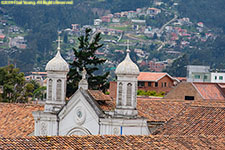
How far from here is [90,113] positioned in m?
43.8

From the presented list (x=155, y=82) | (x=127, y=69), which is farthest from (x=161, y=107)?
(x=155, y=82)

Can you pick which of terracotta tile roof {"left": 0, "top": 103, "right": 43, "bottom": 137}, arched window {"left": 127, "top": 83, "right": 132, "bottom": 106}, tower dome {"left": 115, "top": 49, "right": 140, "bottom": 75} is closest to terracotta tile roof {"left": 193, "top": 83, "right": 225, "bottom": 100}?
terracotta tile roof {"left": 0, "top": 103, "right": 43, "bottom": 137}

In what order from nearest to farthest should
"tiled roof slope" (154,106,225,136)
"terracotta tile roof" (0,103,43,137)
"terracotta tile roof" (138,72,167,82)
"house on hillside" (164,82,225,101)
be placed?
1. "tiled roof slope" (154,106,225,136)
2. "terracotta tile roof" (0,103,43,137)
3. "house on hillside" (164,82,225,101)
4. "terracotta tile roof" (138,72,167,82)

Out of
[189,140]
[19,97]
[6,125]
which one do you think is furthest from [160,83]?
[189,140]

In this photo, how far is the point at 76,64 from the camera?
65625mm

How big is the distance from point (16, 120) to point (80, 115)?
259 inches

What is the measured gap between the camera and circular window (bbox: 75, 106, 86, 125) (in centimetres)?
4406

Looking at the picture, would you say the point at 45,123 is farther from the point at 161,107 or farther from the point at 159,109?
the point at 161,107

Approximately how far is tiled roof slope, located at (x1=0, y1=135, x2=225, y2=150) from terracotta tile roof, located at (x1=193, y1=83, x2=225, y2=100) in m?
49.7

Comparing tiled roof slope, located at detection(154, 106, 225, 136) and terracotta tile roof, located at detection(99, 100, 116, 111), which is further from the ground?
terracotta tile roof, located at detection(99, 100, 116, 111)

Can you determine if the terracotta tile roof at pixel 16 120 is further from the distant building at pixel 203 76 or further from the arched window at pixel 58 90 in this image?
the distant building at pixel 203 76

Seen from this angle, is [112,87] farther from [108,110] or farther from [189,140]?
[189,140]

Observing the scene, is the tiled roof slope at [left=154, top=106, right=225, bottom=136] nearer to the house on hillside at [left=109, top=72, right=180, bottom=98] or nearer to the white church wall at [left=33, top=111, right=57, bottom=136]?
the white church wall at [left=33, top=111, right=57, bottom=136]

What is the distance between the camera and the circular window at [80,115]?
44062 mm
